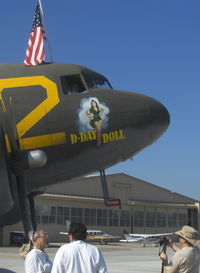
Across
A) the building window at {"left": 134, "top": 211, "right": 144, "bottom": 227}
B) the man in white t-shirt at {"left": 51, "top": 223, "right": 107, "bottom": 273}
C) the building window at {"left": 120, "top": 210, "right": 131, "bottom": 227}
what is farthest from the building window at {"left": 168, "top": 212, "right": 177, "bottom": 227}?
the man in white t-shirt at {"left": 51, "top": 223, "right": 107, "bottom": 273}

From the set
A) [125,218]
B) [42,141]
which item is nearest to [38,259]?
[42,141]

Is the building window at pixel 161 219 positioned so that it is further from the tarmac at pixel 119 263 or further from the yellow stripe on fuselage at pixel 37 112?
the yellow stripe on fuselage at pixel 37 112

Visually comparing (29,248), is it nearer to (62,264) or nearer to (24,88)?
(62,264)

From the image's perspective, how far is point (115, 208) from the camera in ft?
185

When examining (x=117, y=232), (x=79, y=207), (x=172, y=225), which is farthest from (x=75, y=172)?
(x=172, y=225)

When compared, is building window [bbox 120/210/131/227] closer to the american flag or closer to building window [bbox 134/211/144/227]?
building window [bbox 134/211/144/227]

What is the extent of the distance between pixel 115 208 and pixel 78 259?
2043 inches

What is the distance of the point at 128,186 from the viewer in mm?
63500

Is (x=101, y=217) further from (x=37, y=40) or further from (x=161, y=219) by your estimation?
(x=37, y=40)

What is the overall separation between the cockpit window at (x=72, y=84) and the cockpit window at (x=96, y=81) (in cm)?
18

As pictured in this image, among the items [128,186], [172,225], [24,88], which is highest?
[24,88]

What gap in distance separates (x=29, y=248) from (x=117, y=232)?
176ft

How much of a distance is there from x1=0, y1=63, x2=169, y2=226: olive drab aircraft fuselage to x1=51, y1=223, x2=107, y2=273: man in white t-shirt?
4.72 meters

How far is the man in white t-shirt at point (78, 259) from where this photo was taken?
5.12 m
